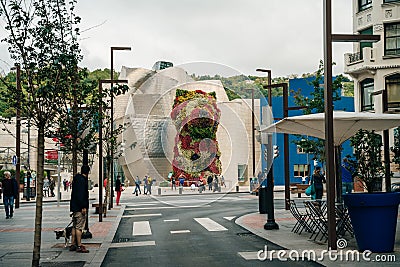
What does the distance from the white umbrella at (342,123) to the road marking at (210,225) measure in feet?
14.7

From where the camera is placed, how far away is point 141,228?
18484mm

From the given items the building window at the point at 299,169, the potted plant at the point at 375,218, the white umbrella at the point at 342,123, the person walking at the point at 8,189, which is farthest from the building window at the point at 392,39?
the building window at the point at 299,169

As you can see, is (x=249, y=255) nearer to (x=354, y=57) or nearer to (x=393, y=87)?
(x=393, y=87)

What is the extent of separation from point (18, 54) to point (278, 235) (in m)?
8.10

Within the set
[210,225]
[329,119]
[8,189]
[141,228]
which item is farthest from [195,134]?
[8,189]

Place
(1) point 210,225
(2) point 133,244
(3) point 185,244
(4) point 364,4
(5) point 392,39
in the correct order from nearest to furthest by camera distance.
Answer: (3) point 185,244 < (2) point 133,244 < (1) point 210,225 < (5) point 392,39 < (4) point 364,4

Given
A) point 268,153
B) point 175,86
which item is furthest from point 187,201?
point 175,86

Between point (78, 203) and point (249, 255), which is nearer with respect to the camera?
point (249, 255)

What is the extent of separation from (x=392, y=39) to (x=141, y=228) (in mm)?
23992

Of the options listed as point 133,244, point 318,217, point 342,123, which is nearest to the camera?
point 342,123

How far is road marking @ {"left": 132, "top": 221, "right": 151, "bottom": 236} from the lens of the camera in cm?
1702

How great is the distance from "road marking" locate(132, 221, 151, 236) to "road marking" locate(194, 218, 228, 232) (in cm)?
183

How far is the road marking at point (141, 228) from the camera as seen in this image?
1702 centimetres

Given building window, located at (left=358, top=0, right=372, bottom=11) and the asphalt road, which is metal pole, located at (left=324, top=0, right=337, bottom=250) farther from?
building window, located at (left=358, top=0, right=372, bottom=11)
